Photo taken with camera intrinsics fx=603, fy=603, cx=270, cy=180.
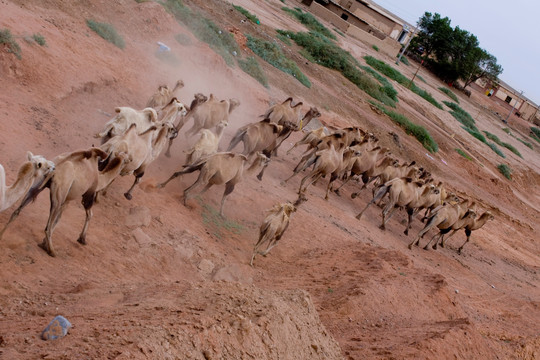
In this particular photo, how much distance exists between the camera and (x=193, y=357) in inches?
212

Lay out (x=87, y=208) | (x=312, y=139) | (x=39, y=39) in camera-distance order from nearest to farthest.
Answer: (x=87, y=208), (x=39, y=39), (x=312, y=139)

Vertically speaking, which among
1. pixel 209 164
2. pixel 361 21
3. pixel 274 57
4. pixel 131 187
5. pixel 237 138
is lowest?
pixel 131 187

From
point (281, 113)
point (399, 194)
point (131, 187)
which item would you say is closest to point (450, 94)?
point (399, 194)

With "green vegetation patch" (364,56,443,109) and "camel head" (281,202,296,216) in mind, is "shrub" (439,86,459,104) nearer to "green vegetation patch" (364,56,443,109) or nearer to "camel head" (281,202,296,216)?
"green vegetation patch" (364,56,443,109)

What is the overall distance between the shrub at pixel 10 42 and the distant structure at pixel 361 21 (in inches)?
1982

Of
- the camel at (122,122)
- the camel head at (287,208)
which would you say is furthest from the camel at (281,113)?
the camel at (122,122)

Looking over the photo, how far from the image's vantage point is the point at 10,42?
13.4 metres

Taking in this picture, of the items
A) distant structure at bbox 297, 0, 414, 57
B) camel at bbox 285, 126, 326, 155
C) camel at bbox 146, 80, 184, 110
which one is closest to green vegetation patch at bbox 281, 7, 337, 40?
distant structure at bbox 297, 0, 414, 57

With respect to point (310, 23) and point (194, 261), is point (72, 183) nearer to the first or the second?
point (194, 261)

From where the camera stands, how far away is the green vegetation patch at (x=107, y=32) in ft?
61.4

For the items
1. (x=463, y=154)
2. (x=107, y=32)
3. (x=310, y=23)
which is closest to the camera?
(x=107, y=32)

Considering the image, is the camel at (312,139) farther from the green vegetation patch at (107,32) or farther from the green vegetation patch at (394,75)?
the green vegetation patch at (394,75)

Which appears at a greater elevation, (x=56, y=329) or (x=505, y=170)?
(x=505, y=170)

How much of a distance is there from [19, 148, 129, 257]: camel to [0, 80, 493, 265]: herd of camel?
1 centimetres
